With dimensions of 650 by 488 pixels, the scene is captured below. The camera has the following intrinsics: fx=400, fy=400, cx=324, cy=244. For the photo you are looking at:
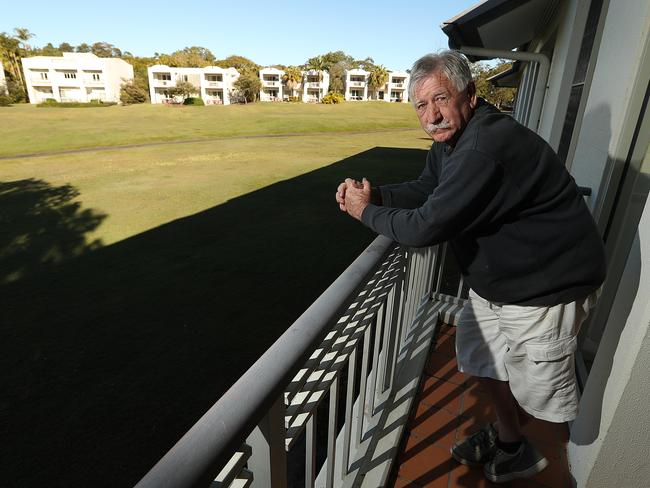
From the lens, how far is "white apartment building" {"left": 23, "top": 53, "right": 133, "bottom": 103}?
6016cm

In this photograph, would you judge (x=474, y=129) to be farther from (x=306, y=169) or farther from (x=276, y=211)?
(x=306, y=169)

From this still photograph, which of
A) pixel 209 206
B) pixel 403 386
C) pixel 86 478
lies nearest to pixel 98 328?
pixel 86 478

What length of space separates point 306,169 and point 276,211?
20.8ft

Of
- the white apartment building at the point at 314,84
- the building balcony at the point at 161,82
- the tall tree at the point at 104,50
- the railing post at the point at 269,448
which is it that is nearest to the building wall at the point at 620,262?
the railing post at the point at 269,448

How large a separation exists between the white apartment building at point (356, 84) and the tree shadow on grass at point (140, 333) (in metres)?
77.1

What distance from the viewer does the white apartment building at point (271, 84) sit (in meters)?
72.4

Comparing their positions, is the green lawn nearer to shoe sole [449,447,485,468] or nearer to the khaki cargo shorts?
shoe sole [449,447,485,468]

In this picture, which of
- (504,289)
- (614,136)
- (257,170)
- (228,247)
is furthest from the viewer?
(257,170)

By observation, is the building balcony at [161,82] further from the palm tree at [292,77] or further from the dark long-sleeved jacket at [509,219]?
the dark long-sleeved jacket at [509,219]

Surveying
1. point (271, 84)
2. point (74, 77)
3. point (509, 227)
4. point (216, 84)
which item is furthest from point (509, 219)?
point (271, 84)

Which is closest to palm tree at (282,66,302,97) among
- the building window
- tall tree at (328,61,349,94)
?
tall tree at (328,61,349,94)

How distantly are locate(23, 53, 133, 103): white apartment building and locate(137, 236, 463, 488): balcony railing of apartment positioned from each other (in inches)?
2883

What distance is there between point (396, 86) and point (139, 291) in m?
84.5

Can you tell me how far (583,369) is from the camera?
234 cm
